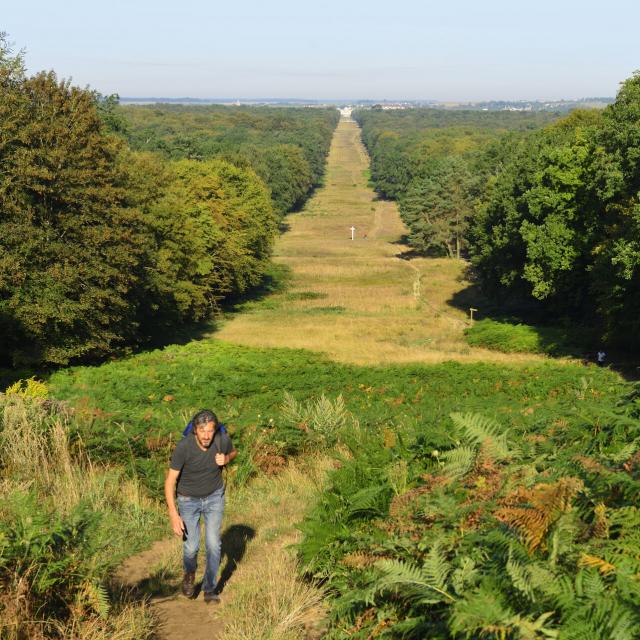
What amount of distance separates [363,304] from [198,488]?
47.8 meters

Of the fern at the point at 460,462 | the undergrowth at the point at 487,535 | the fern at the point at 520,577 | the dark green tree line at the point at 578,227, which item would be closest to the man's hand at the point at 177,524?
the undergrowth at the point at 487,535

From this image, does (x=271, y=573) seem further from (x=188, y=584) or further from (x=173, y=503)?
(x=173, y=503)

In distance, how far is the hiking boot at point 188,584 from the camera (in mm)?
6480

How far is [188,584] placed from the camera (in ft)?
21.3

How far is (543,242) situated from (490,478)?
32.0 meters

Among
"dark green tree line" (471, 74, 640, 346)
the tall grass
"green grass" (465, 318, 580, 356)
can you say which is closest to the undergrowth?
the tall grass

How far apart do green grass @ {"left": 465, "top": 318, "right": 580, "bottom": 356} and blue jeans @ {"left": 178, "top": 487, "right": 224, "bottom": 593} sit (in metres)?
29.2

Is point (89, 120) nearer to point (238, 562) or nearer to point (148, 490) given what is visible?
point (148, 490)

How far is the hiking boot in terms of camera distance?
648 centimetres

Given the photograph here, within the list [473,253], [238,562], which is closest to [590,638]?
[238,562]

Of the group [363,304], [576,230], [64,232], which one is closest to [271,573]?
[64,232]

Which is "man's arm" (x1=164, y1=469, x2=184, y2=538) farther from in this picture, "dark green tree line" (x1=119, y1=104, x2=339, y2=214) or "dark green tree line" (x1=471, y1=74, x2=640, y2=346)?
"dark green tree line" (x1=119, y1=104, x2=339, y2=214)

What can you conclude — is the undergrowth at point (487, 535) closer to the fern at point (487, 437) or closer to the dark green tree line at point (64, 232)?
the fern at point (487, 437)

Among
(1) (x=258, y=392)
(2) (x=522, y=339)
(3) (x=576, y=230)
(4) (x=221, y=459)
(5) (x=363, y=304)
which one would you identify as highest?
(3) (x=576, y=230)
